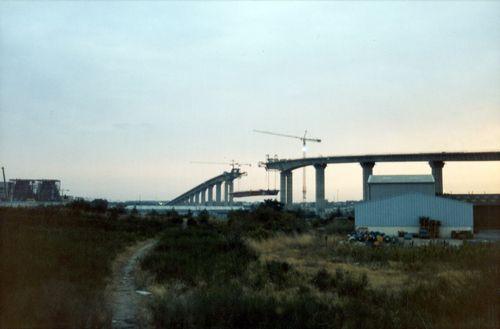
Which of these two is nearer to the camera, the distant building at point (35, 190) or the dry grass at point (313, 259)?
the dry grass at point (313, 259)

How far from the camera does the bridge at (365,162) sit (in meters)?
86.3

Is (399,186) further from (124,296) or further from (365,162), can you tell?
(124,296)

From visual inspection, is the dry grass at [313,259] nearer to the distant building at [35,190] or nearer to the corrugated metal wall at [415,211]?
the corrugated metal wall at [415,211]

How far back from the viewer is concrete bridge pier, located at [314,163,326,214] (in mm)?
96750

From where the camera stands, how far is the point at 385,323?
32.1ft

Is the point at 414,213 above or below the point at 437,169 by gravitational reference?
below

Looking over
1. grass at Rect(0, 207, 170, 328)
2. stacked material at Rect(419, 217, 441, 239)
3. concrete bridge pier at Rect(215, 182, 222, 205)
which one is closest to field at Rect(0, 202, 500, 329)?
grass at Rect(0, 207, 170, 328)

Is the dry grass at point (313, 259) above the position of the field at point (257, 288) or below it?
below

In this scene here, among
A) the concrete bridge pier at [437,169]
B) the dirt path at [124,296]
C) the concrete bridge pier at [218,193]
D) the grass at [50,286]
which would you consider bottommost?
the dirt path at [124,296]

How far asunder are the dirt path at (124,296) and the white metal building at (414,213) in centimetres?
3194

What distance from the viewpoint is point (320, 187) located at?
9781 cm

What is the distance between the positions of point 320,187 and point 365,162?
1089cm

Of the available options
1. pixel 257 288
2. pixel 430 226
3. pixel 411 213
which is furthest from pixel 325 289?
pixel 411 213

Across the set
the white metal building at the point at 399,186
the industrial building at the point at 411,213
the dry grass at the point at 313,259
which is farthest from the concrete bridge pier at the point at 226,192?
the dry grass at the point at 313,259
